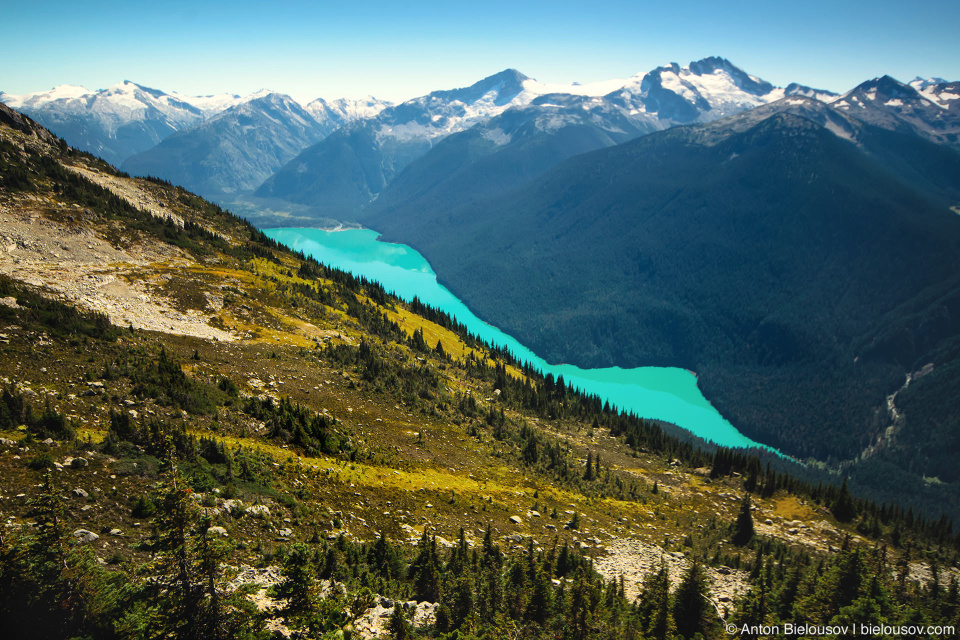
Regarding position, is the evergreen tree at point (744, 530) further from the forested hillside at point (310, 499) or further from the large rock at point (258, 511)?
the large rock at point (258, 511)

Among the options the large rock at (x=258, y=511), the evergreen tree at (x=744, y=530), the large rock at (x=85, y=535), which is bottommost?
the large rock at (x=85, y=535)

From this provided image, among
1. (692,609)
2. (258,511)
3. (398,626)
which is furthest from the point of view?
(692,609)

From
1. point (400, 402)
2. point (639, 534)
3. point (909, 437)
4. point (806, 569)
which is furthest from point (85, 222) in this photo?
point (909, 437)

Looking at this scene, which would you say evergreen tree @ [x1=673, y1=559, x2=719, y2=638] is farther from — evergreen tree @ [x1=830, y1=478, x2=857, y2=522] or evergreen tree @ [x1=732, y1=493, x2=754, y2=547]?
evergreen tree @ [x1=830, y1=478, x2=857, y2=522]

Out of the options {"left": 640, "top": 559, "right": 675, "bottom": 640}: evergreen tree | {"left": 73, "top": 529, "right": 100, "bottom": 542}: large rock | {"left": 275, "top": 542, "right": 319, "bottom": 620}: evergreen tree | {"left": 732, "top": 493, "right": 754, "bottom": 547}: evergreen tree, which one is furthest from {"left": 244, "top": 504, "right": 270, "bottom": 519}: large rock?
{"left": 732, "top": 493, "right": 754, "bottom": 547}: evergreen tree

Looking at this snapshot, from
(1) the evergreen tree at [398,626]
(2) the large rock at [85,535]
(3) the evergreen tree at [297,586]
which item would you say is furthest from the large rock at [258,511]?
(1) the evergreen tree at [398,626]

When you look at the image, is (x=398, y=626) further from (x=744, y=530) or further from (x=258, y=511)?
(x=744, y=530)

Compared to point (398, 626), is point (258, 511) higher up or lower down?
higher up

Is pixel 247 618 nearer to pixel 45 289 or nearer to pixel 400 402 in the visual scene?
pixel 400 402

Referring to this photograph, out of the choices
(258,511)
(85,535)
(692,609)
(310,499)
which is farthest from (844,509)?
(85,535)

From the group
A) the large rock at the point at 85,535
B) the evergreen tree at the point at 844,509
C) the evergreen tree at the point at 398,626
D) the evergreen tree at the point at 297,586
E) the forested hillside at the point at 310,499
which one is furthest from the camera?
the evergreen tree at the point at 844,509

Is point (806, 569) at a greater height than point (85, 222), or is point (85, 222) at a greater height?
point (85, 222)
